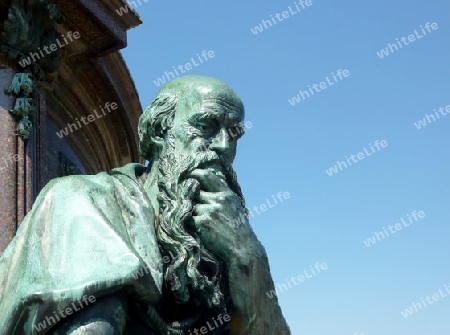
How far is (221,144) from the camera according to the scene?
15.5 feet

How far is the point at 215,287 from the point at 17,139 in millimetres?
2835

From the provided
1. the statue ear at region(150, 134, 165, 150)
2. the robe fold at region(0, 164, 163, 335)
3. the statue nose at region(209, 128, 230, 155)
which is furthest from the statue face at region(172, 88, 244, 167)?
the robe fold at region(0, 164, 163, 335)

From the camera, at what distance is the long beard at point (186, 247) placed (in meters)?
4.40

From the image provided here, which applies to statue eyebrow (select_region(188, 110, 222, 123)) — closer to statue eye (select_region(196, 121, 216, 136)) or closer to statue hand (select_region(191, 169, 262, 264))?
statue eye (select_region(196, 121, 216, 136))

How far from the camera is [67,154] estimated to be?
7973mm

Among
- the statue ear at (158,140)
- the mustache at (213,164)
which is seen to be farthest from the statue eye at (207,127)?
the statue ear at (158,140)

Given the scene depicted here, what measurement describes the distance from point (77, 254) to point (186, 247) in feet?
1.93

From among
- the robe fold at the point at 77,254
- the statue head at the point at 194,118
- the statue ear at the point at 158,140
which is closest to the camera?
the robe fold at the point at 77,254

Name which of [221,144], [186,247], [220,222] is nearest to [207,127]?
[221,144]

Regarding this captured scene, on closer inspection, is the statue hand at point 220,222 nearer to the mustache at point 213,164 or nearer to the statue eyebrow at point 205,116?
the mustache at point 213,164

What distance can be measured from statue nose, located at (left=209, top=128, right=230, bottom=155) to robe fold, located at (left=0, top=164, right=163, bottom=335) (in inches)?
18.1

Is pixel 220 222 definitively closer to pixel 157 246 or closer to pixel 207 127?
pixel 157 246

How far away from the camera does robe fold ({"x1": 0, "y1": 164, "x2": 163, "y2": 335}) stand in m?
3.96

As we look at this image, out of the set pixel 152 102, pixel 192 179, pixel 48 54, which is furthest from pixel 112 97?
pixel 192 179
